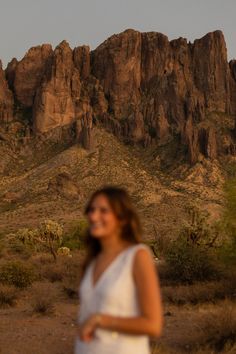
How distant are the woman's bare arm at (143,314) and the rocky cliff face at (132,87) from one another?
79155mm

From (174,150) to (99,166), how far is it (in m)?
15.0

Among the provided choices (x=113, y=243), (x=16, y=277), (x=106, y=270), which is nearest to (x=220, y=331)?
(x=113, y=243)

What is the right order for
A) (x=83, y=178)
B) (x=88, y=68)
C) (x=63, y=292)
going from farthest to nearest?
(x=88, y=68)
(x=83, y=178)
(x=63, y=292)

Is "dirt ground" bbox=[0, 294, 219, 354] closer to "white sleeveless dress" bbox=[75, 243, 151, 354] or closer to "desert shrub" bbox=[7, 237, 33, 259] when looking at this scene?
"white sleeveless dress" bbox=[75, 243, 151, 354]

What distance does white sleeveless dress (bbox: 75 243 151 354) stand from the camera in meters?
2.65

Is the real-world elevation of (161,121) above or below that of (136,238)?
above

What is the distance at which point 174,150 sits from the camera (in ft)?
264

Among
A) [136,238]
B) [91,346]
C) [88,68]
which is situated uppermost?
[88,68]

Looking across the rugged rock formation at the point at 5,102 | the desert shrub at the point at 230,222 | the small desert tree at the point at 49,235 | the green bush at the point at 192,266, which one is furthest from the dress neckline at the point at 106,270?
the rugged rock formation at the point at 5,102

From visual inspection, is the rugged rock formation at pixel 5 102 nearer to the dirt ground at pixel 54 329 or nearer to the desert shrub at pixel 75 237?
the desert shrub at pixel 75 237

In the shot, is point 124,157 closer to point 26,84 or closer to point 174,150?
point 174,150

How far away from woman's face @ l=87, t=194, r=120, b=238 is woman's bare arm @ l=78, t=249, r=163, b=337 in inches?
12.8

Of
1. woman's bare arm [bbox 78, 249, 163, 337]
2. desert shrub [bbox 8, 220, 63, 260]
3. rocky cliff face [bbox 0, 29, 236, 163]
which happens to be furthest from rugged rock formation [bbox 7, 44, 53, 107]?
woman's bare arm [bbox 78, 249, 163, 337]

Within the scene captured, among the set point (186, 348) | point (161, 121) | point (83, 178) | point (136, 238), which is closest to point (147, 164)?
point (83, 178)
